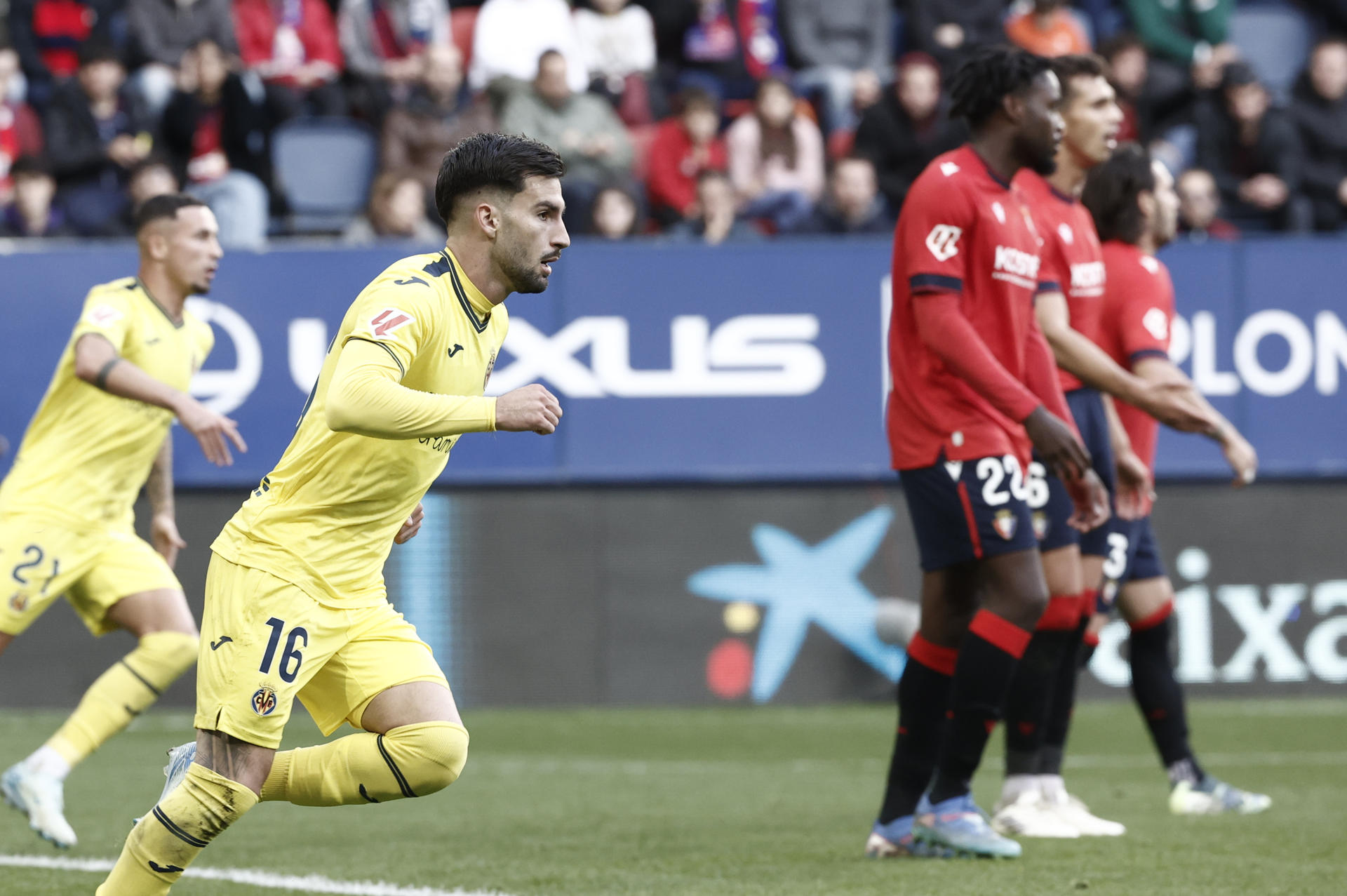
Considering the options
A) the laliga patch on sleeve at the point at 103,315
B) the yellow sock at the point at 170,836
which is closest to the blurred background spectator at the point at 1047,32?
the laliga patch on sleeve at the point at 103,315

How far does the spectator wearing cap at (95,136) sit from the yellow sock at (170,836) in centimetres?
860

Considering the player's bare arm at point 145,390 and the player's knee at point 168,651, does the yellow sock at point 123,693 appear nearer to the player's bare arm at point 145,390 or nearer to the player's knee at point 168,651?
the player's knee at point 168,651

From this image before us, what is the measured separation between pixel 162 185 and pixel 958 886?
8093 millimetres

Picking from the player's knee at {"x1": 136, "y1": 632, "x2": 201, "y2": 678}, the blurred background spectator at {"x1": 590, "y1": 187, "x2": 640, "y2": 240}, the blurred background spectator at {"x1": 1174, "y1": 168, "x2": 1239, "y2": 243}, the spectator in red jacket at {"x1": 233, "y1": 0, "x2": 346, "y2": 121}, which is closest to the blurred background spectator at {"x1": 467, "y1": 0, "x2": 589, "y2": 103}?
the spectator in red jacket at {"x1": 233, "y1": 0, "x2": 346, "y2": 121}

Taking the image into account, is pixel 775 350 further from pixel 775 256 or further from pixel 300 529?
pixel 300 529

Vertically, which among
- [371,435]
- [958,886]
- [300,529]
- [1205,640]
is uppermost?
[371,435]

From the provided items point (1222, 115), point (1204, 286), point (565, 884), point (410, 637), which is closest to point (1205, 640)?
point (1204, 286)

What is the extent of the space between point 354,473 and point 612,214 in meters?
7.24

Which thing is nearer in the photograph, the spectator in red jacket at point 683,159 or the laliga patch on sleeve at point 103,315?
the laliga patch on sleeve at point 103,315

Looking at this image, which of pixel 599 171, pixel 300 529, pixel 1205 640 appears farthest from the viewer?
pixel 599 171

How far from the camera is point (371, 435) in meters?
3.99

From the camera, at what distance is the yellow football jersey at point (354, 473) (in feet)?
13.8

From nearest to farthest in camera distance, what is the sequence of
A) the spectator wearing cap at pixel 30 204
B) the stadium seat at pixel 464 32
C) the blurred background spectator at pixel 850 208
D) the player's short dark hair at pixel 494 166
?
1. the player's short dark hair at pixel 494 166
2. the spectator wearing cap at pixel 30 204
3. the blurred background spectator at pixel 850 208
4. the stadium seat at pixel 464 32

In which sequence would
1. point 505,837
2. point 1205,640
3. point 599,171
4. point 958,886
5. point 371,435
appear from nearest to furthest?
point 371,435 → point 958,886 → point 505,837 → point 1205,640 → point 599,171
